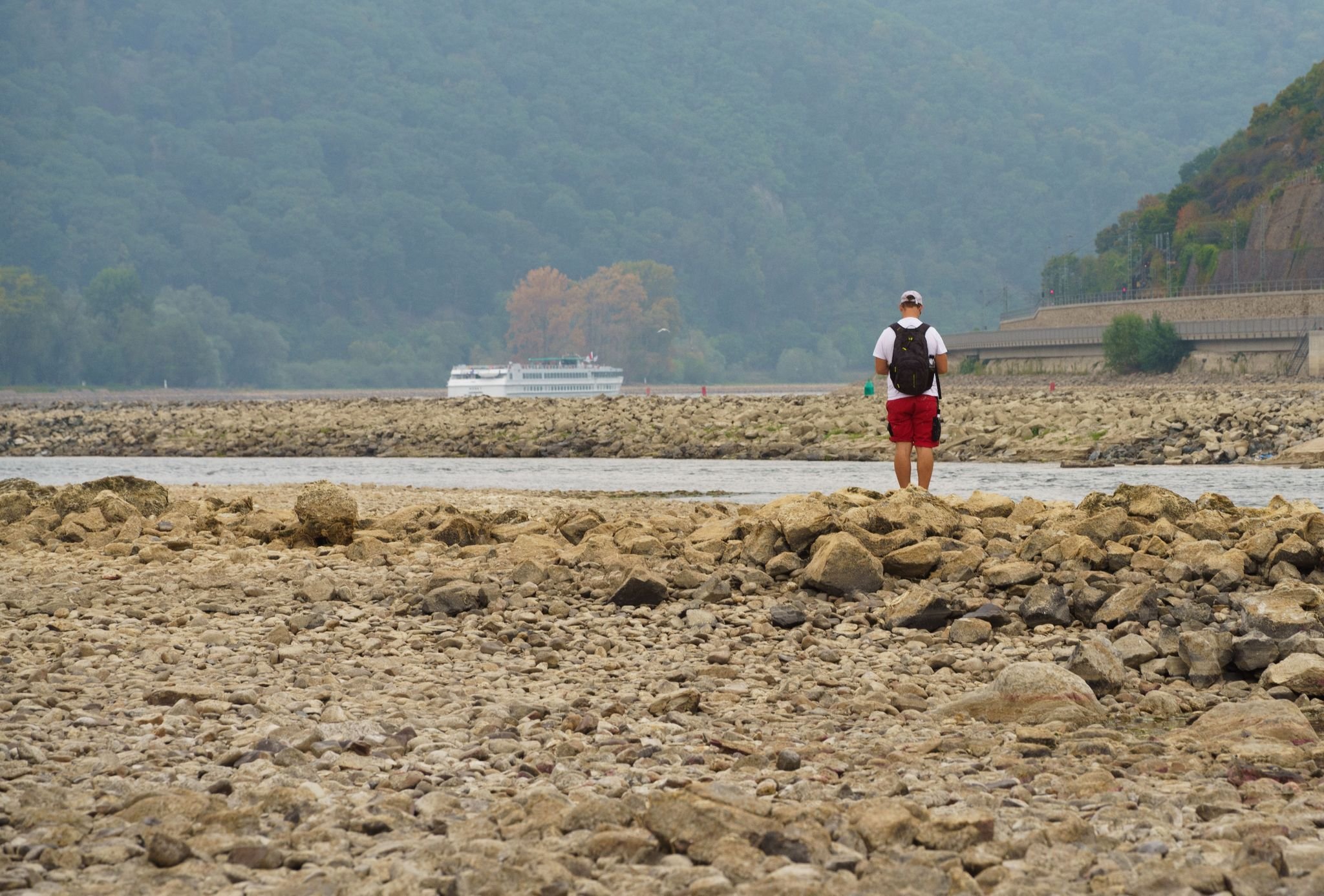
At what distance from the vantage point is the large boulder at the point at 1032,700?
6.34 m

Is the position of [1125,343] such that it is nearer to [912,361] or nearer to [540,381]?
[540,381]

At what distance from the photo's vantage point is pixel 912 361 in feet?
39.9

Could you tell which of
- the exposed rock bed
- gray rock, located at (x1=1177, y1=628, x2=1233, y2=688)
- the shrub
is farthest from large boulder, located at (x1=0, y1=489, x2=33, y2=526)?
the shrub

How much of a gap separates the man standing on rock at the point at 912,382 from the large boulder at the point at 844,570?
2.74 meters

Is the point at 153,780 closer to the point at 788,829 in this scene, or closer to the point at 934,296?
the point at 788,829

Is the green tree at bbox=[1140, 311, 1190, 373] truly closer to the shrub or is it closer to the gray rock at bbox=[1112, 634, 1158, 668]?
the shrub

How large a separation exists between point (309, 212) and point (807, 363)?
62328 mm

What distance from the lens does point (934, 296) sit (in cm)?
19450

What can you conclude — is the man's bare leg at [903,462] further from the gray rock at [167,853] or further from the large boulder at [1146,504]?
the gray rock at [167,853]

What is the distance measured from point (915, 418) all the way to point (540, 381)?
82.2m

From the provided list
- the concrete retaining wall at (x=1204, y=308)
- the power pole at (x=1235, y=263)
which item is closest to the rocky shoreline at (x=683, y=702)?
the concrete retaining wall at (x=1204, y=308)

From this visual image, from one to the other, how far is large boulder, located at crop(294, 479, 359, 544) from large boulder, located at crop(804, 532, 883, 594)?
165 inches

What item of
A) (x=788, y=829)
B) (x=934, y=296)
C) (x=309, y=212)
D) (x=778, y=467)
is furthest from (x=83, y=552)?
(x=934, y=296)

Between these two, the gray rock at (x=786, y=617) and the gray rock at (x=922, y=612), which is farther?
the gray rock at (x=786, y=617)
